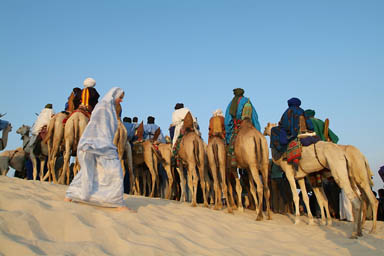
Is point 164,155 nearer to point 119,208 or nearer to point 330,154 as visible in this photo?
point 330,154

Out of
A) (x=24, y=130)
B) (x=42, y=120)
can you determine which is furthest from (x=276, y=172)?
(x=24, y=130)

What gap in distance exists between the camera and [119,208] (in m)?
5.88

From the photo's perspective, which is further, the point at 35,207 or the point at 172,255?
the point at 35,207

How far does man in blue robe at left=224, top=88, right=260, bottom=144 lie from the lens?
1046cm

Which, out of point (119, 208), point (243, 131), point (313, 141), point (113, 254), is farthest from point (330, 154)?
point (113, 254)

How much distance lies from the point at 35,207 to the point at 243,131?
6324 millimetres

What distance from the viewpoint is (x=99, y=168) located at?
6020 millimetres

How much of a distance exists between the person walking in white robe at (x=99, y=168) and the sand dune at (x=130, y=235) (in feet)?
0.69

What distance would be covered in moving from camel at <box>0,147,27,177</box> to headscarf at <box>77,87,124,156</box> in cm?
1153

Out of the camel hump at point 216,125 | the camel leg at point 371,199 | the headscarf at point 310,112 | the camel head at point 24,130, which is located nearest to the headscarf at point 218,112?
the camel hump at point 216,125

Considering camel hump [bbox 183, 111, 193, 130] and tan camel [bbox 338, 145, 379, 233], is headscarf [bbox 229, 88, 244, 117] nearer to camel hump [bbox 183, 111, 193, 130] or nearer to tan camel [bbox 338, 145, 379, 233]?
camel hump [bbox 183, 111, 193, 130]

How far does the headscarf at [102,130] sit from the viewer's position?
19.5ft

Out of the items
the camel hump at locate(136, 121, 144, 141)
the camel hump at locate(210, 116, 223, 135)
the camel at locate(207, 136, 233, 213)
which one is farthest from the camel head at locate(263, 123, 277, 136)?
the camel hump at locate(136, 121, 144, 141)

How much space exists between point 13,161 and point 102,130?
1180 centimetres
